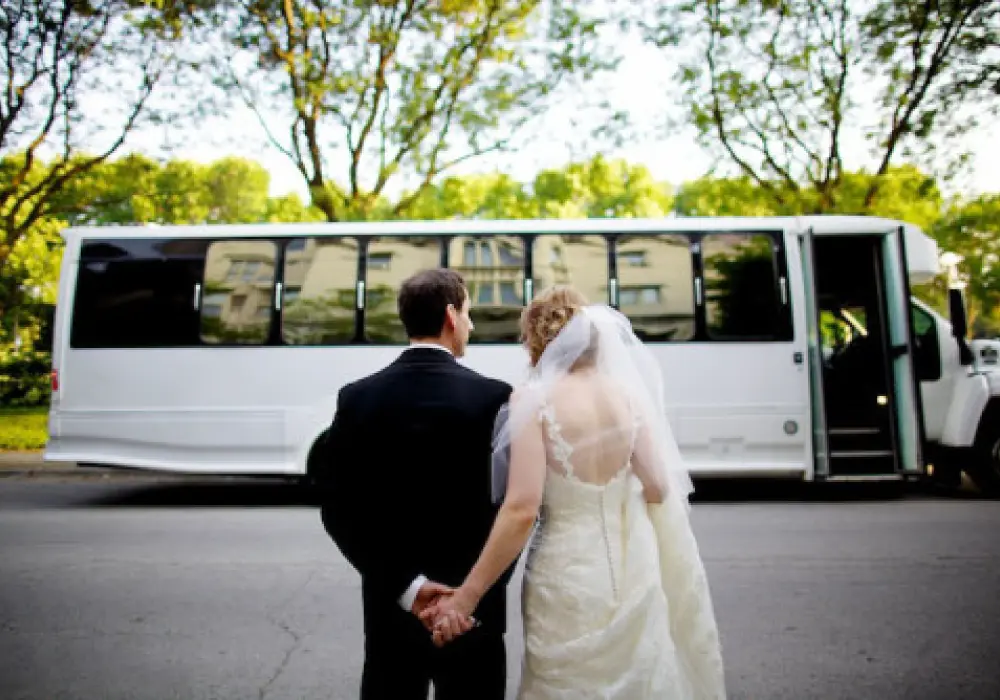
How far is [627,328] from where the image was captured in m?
2.96

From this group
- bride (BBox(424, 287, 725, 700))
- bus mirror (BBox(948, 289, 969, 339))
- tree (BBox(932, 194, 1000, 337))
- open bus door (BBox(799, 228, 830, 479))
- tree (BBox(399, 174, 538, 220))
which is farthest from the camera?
tree (BBox(399, 174, 538, 220))

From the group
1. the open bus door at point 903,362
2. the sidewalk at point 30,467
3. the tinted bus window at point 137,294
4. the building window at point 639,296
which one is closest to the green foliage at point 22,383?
the sidewalk at point 30,467

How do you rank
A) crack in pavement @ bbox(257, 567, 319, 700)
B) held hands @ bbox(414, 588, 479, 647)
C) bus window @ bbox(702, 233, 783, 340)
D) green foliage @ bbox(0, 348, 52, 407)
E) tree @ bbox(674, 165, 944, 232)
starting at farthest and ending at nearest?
green foliage @ bbox(0, 348, 52, 407) < tree @ bbox(674, 165, 944, 232) < bus window @ bbox(702, 233, 783, 340) < crack in pavement @ bbox(257, 567, 319, 700) < held hands @ bbox(414, 588, 479, 647)

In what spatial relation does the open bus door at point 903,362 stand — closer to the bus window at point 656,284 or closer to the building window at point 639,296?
the bus window at point 656,284

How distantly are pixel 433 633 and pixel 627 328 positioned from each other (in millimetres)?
1364

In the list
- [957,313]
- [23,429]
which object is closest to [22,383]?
[23,429]

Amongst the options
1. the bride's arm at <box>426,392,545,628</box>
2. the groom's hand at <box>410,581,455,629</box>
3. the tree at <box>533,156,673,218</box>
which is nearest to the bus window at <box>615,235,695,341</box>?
the bride's arm at <box>426,392,545,628</box>

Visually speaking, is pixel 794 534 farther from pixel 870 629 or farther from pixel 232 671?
pixel 232 671

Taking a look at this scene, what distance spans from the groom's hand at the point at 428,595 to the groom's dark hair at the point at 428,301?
2.27ft

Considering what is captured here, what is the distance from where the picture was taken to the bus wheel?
9.27 meters

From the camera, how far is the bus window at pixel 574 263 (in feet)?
31.2

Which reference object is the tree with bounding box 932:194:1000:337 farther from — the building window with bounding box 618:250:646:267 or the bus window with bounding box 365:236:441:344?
the bus window with bounding box 365:236:441:344

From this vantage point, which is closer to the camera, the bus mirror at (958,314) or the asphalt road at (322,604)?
the asphalt road at (322,604)

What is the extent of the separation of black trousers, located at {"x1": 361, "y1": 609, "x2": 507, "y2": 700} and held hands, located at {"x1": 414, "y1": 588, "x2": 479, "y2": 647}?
6 cm
